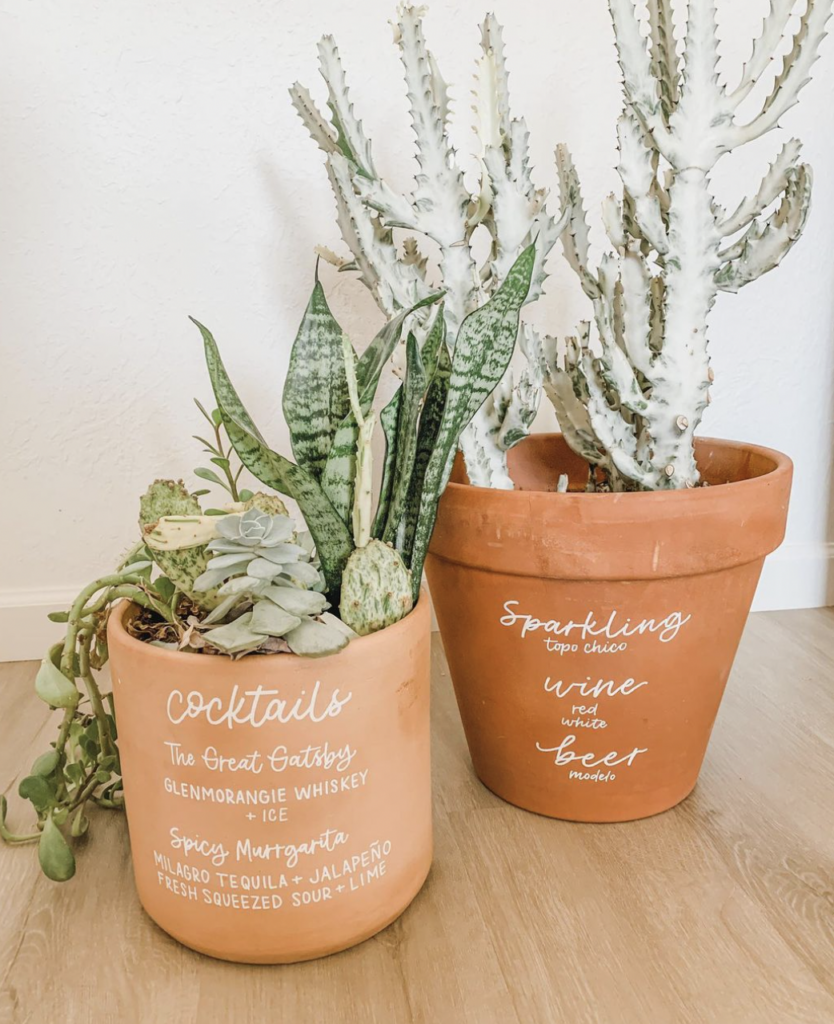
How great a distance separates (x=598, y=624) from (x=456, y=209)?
382mm

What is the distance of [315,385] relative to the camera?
0.58 m

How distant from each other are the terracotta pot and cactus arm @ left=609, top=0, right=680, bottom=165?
0.45 m

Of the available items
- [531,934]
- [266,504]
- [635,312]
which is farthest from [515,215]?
[531,934]

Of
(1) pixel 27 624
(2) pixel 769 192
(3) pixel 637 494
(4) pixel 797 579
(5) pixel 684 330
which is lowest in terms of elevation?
(4) pixel 797 579

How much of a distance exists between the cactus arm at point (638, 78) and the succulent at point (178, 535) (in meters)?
0.48

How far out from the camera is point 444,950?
22.4 inches

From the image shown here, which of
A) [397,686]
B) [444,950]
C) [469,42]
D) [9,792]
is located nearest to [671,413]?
[397,686]

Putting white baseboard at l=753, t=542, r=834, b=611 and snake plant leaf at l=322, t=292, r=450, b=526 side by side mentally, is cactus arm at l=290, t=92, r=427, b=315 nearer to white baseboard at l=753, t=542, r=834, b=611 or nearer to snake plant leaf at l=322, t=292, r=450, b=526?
snake plant leaf at l=322, t=292, r=450, b=526

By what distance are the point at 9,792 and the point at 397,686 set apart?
0.44 meters

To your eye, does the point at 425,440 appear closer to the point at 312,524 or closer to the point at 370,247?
the point at 312,524

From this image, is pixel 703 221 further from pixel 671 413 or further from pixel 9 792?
pixel 9 792

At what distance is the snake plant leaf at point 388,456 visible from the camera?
0.61 metres

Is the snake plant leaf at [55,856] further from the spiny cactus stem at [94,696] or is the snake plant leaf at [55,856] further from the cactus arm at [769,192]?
the cactus arm at [769,192]

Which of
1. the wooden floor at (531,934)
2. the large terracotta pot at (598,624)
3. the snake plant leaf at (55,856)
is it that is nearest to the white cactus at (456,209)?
the large terracotta pot at (598,624)
